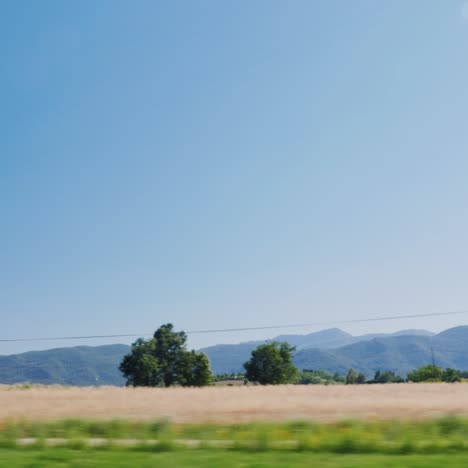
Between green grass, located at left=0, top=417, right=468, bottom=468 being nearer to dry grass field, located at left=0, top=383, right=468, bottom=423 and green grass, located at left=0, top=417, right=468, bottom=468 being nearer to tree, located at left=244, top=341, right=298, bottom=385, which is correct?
dry grass field, located at left=0, top=383, right=468, bottom=423

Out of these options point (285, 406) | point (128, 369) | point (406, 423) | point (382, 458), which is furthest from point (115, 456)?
point (128, 369)

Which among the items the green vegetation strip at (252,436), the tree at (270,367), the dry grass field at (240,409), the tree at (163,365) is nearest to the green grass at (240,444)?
the green vegetation strip at (252,436)

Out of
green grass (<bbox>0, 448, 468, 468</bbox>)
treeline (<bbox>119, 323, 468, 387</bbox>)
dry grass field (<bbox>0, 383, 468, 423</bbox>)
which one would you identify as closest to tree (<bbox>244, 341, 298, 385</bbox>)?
treeline (<bbox>119, 323, 468, 387</bbox>)

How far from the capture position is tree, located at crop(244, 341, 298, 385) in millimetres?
96000

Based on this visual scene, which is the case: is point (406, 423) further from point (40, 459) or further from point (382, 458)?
point (40, 459)

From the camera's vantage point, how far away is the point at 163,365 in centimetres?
9762

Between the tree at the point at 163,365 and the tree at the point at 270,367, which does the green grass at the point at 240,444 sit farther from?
the tree at the point at 270,367

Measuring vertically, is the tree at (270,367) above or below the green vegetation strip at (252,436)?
below

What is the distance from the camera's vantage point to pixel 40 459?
11664 mm

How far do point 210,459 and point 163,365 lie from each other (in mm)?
89081

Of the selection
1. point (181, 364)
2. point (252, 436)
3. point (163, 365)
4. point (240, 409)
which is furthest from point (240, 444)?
point (163, 365)

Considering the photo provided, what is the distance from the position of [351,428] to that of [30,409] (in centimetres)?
1427

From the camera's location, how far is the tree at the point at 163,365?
3634 inches

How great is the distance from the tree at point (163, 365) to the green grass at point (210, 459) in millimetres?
79993
